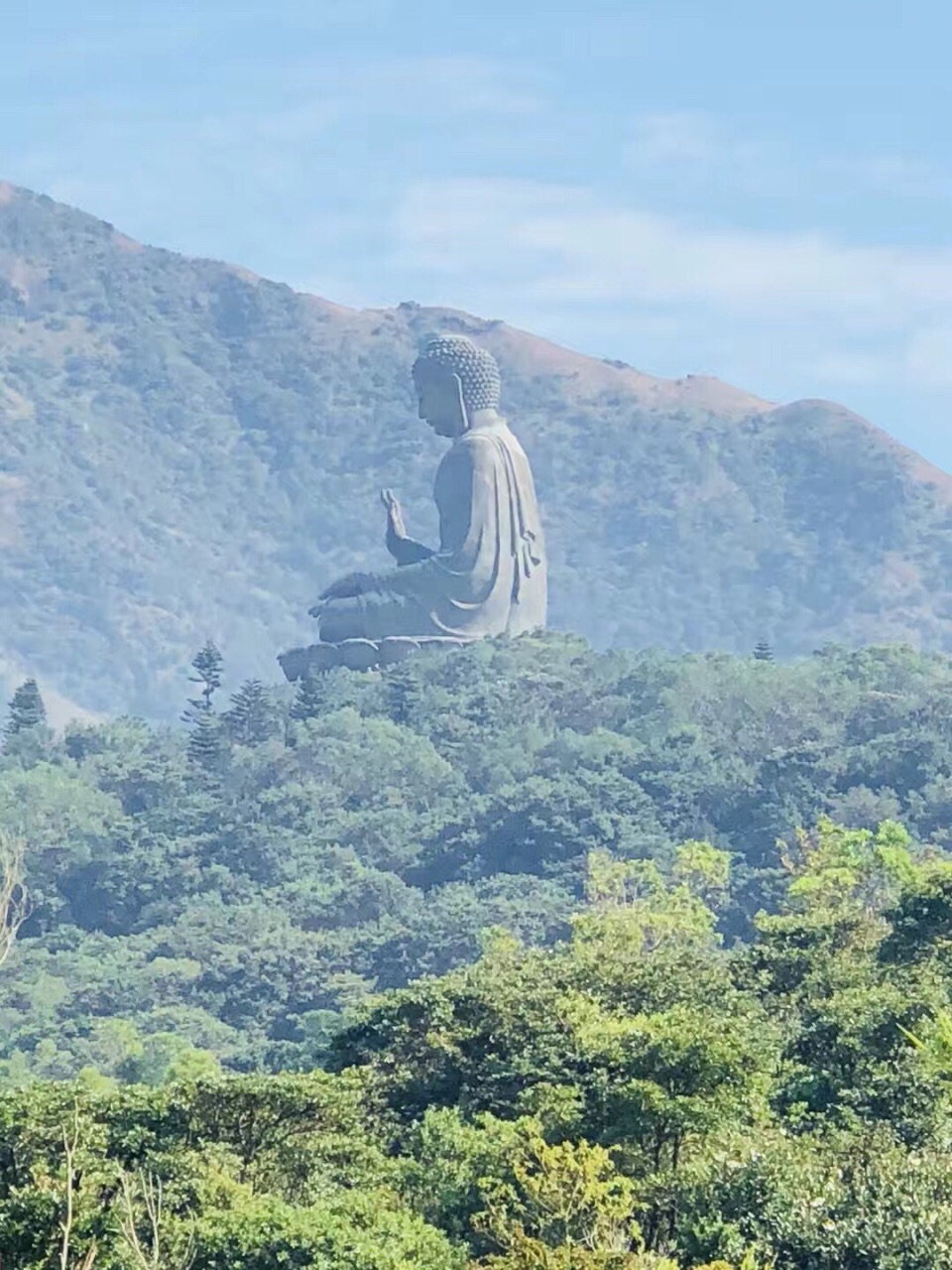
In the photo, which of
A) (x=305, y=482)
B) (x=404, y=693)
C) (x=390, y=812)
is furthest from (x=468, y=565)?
(x=305, y=482)

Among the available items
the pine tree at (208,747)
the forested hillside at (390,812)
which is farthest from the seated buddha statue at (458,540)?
the pine tree at (208,747)

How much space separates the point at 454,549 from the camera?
3671 inches

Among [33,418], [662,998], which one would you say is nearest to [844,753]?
[662,998]

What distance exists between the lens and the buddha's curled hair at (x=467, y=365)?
9162cm

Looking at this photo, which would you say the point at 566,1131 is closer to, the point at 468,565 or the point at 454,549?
the point at 468,565

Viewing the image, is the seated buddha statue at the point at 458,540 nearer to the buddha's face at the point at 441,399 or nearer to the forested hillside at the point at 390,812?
the buddha's face at the point at 441,399

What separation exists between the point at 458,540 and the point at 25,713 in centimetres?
1246

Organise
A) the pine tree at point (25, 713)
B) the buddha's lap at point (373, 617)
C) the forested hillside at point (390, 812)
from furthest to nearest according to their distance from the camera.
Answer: the pine tree at point (25, 713), the buddha's lap at point (373, 617), the forested hillside at point (390, 812)

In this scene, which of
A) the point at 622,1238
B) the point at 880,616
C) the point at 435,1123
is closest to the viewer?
the point at 622,1238

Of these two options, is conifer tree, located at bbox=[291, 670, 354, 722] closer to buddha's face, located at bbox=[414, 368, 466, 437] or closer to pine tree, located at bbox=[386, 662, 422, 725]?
pine tree, located at bbox=[386, 662, 422, 725]

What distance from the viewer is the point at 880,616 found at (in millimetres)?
139875

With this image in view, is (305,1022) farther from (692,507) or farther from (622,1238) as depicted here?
(692,507)

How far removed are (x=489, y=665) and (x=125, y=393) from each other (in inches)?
2566

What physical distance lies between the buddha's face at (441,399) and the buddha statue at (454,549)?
0.08 ft
